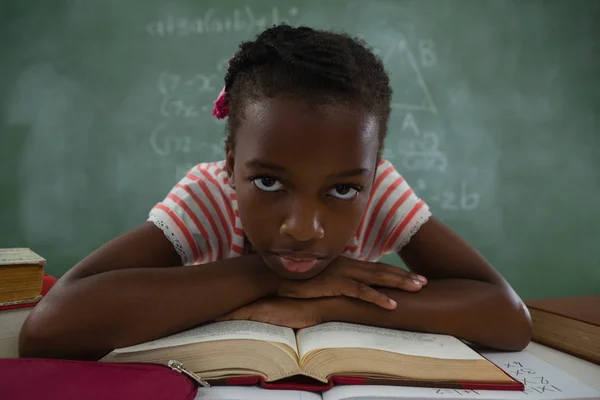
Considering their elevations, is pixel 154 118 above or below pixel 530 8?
below

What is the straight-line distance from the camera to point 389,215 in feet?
2.85

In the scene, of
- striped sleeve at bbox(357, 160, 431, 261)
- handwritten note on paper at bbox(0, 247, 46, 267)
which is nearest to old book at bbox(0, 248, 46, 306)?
handwritten note on paper at bbox(0, 247, 46, 267)

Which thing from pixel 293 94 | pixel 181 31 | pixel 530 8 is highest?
pixel 530 8

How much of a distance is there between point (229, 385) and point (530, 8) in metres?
2.12

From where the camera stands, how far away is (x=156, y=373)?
0.42 m

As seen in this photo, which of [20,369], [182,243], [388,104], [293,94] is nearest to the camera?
[20,369]

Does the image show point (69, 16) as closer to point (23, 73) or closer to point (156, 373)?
point (23, 73)

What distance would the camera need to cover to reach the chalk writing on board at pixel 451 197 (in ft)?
6.30

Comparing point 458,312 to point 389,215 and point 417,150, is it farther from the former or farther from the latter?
point 417,150

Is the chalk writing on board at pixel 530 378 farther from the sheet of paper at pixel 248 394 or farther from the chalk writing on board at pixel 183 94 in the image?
the chalk writing on board at pixel 183 94

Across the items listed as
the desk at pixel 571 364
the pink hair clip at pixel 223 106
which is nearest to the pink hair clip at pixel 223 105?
the pink hair clip at pixel 223 106

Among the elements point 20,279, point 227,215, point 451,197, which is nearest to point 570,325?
point 227,215

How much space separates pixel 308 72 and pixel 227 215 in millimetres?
415

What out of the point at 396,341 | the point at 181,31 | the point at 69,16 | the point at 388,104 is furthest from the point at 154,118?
the point at 396,341
